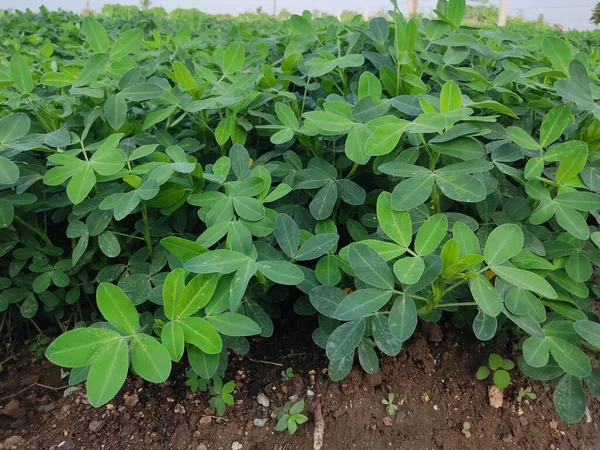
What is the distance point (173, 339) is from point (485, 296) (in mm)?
590

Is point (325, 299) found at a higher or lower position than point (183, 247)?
lower

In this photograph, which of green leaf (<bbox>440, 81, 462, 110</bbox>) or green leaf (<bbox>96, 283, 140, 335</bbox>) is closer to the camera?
green leaf (<bbox>96, 283, 140, 335</bbox>)

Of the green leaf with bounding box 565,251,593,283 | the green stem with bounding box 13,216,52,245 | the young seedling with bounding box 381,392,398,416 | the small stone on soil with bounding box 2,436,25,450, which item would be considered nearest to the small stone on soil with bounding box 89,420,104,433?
the small stone on soil with bounding box 2,436,25,450

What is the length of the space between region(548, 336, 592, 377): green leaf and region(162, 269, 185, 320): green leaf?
2.55ft

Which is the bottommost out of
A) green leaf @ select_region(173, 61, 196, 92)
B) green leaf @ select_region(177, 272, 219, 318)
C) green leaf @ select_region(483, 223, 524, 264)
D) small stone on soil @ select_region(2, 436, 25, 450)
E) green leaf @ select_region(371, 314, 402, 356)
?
small stone on soil @ select_region(2, 436, 25, 450)

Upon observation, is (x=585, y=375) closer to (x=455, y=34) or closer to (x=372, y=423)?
(x=372, y=423)

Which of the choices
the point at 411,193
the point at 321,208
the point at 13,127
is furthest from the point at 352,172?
the point at 13,127

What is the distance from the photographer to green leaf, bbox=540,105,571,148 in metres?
1.15

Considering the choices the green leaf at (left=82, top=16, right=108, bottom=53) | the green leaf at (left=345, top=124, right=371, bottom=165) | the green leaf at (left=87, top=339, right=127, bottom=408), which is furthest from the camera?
the green leaf at (left=82, top=16, right=108, bottom=53)

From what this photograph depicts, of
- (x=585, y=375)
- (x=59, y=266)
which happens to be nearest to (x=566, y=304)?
(x=585, y=375)

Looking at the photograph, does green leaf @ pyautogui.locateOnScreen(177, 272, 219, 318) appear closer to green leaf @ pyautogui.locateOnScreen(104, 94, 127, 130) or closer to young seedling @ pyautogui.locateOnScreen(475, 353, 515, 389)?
green leaf @ pyautogui.locateOnScreen(104, 94, 127, 130)

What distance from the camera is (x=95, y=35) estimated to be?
1532mm

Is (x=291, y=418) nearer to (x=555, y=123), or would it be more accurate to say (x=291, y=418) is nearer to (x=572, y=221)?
(x=572, y=221)

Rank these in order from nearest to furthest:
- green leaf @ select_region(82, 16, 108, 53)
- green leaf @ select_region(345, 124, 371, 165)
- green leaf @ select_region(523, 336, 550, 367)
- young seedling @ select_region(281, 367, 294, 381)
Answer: green leaf @ select_region(523, 336, 550, 367)
green leaf @ select_region(345, 124, 371, 165)
young seedling @ select_region(281, 367, 294, 381)
green leaf @ select_region(82, 16, 108, 53)
